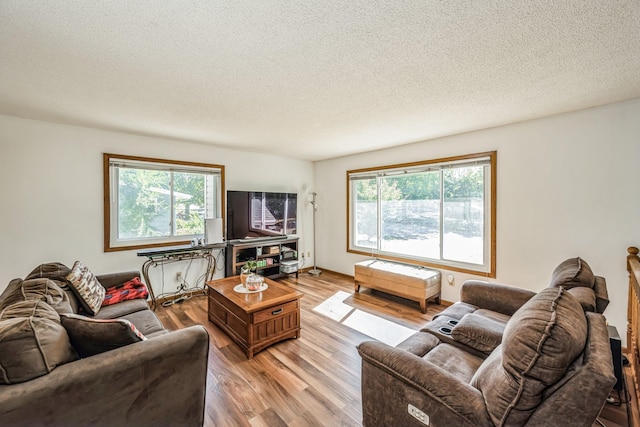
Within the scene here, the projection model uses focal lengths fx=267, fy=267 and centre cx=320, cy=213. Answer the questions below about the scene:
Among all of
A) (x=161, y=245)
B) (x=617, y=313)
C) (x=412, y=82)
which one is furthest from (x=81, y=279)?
(x=617, y=313)

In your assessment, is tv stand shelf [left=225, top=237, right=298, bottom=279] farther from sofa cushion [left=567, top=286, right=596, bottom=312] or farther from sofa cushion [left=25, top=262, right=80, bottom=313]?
sofa cushion [left=567, top=286, right=596, bottom=312]

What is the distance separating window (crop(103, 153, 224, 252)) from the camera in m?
3.45

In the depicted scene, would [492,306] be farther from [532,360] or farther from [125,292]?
[125,292]

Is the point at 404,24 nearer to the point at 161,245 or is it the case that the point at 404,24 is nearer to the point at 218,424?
the point at 218,424

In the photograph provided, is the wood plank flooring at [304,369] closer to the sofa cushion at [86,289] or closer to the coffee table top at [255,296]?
the coffee table top at [255,296]

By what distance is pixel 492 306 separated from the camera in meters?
2.34

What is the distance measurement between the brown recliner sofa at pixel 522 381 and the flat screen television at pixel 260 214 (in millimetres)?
3395

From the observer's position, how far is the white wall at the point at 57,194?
9.39ft

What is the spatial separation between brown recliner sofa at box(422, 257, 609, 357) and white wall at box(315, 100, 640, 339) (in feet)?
3.13

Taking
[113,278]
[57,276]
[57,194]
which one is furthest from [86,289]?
[57,194]

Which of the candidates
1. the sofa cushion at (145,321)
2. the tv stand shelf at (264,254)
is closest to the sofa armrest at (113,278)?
the sofa cushion at (145,321)

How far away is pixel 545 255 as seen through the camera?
294 cm

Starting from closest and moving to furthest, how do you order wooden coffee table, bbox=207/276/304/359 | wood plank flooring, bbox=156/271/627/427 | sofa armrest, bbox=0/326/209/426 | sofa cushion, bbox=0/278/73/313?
sofa armrest, bbox=0/326/209/426 → sofa cushion, bbox=0/278/73/313 → wood plank flooring, bbox=156/271/627/427 → wooden coffee table, bbox=207/276/304/359

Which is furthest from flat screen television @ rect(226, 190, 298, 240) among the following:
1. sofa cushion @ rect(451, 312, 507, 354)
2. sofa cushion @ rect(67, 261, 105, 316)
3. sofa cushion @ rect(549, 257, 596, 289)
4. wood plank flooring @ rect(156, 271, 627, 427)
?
sofa cushion @ rect(549, 257, 596, 289)
